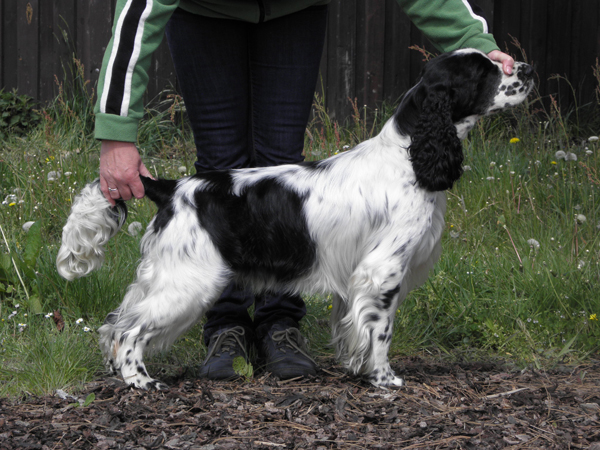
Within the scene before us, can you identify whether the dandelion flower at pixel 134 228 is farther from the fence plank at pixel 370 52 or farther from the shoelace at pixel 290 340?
the fence plank at pixel 370 52

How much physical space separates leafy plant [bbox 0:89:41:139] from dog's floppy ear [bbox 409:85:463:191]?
14.8 ft

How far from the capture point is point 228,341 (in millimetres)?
3004

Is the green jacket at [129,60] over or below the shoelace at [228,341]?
over

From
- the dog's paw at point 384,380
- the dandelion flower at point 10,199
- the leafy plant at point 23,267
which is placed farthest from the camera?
the dandelion flower at point 10,199

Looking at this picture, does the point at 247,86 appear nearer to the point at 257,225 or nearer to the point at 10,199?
the point at 257,225

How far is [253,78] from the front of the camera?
3.04m

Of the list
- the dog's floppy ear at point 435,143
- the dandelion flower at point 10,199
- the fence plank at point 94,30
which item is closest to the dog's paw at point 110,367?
the dog's floppy ear at point 435,143

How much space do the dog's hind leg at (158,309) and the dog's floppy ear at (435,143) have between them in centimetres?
90

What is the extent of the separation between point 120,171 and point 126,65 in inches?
16.3

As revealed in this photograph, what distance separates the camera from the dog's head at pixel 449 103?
2.66m

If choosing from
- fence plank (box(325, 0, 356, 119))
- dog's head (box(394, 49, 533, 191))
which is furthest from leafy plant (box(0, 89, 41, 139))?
dog's head (box(394, 49, 533, 191))

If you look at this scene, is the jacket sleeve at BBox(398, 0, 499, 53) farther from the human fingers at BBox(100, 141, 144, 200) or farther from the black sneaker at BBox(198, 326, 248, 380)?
the black sneaker at BBox(198, 326, 248, 380)

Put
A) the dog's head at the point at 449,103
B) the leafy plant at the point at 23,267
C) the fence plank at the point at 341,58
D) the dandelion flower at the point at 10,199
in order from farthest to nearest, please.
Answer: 1. the fence plank at the point at 341,58
2. the dandelion flower at the point at 10,199
3. the leafy plant at the point at 23,267
4. the dog's head at the point at 449,103

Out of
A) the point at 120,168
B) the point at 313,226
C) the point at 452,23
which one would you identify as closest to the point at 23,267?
the point at 120,168
